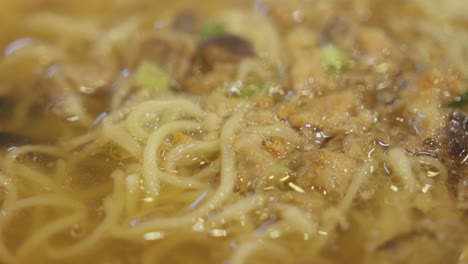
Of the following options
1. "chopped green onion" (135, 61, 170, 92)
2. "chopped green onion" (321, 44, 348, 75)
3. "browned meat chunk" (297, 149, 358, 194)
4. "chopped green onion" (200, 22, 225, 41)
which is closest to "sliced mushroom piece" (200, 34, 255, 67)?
"chopped green onion" (200, 22, 225, 41)

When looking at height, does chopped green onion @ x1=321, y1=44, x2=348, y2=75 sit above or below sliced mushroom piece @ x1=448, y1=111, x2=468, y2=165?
above

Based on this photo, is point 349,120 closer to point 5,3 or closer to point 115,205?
point 115,205

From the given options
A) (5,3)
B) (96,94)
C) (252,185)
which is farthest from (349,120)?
(5,3)

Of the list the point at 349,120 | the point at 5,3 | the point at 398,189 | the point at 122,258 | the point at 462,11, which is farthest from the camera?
the point at 5,3

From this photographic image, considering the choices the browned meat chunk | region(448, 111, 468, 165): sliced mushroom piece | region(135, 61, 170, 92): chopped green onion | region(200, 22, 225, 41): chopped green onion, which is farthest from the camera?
region(200, 22, 225, 41): chopped green onion

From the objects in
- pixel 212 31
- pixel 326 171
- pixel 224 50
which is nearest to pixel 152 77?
pixel 224 50

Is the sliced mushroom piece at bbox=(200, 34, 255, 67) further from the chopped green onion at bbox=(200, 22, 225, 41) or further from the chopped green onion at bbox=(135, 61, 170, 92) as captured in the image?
the chopped green onion at bbox=(135, 61, 170, 92)
